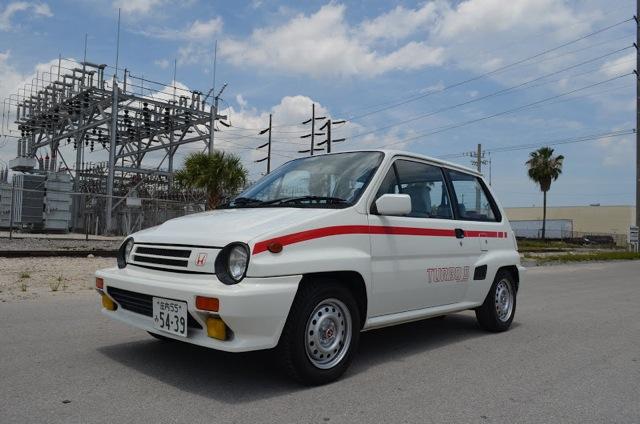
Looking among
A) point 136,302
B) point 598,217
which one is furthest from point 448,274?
point 598,217

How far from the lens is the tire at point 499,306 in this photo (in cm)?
595

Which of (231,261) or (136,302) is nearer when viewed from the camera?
(231,261)

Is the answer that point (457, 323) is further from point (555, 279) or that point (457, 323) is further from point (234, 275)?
point (555, 279)

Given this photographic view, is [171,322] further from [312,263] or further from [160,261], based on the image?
[312,263]

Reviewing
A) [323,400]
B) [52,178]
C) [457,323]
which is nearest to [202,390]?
[323,400]

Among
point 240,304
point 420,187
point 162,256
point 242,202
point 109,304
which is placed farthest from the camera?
point 420,187

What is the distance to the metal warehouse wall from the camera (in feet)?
252

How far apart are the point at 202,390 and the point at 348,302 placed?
1209mm

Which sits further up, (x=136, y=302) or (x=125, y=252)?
(x=125, y=252)

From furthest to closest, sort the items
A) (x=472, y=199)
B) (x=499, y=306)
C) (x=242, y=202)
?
(x=499, y=306) → (x=472, y=199) → (x=242, y=202)

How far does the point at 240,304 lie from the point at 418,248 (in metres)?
1.96

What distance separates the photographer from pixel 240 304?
3.37 meters

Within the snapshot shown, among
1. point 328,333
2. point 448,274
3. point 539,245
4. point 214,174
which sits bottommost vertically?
point 328,333

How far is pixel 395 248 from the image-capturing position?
450cm
